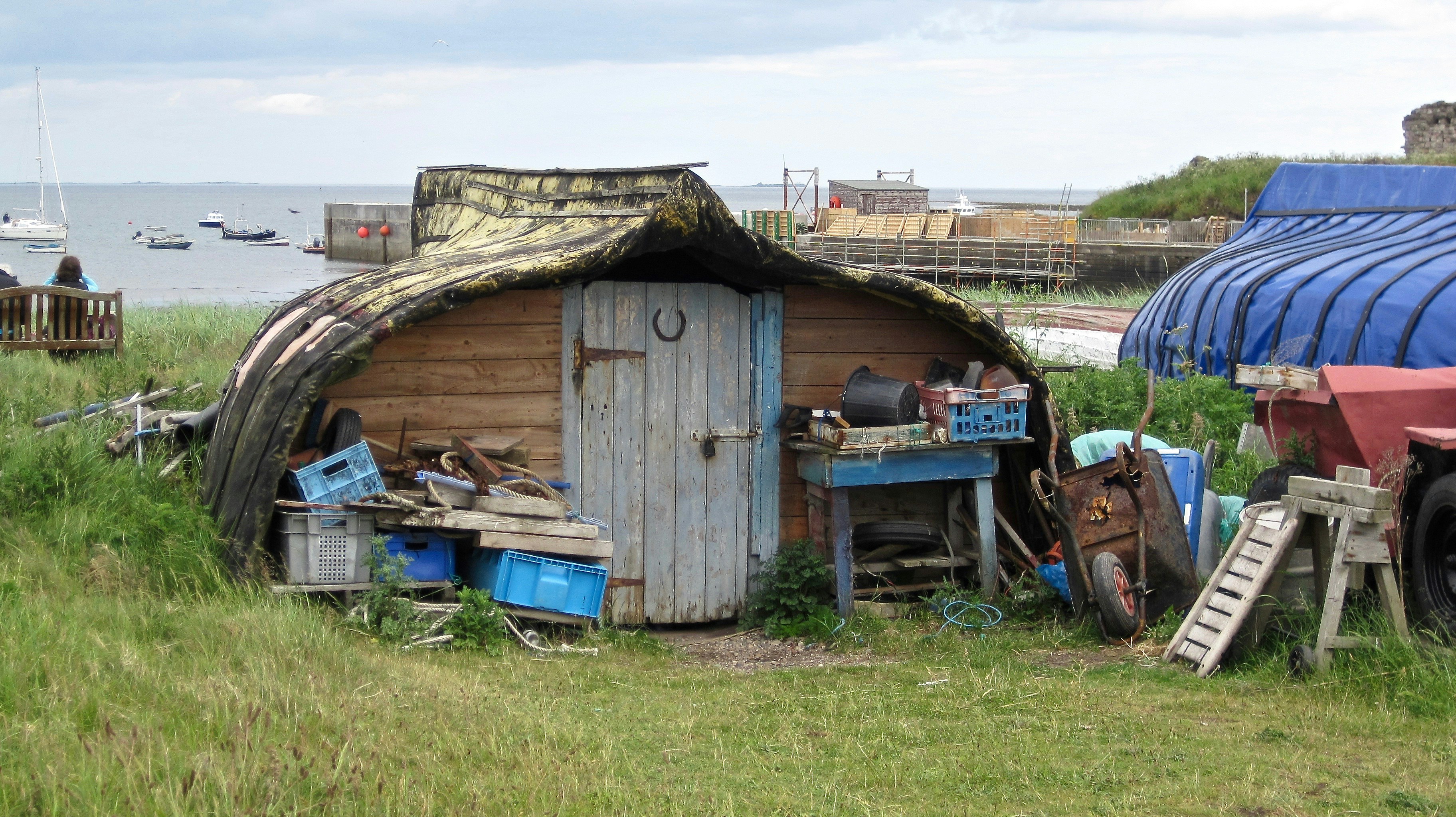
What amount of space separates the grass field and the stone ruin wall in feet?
139

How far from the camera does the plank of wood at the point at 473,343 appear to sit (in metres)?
8.34

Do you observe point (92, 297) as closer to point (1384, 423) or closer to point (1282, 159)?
point (1384, 423)

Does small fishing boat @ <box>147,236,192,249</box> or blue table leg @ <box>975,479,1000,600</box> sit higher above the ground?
small fishing boat @ <box>147,236,192,249</box>

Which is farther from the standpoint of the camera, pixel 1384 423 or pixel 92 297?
pixel 92 297

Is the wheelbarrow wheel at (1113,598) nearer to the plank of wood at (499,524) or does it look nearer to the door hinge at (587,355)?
the plank of wood at (499,524)

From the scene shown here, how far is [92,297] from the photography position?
45.5 feet

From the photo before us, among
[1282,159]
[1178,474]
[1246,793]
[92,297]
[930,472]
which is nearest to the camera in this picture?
[1246,793]

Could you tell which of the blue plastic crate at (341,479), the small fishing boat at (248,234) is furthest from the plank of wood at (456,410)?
the small fishing boat at (248,234)

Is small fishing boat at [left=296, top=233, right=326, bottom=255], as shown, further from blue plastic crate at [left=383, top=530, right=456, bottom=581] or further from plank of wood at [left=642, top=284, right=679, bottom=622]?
blue plastic crate at [left=383, top=530, right=456, bottom=581]

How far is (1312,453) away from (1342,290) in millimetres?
4959

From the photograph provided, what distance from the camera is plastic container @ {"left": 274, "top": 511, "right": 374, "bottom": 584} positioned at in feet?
24.6

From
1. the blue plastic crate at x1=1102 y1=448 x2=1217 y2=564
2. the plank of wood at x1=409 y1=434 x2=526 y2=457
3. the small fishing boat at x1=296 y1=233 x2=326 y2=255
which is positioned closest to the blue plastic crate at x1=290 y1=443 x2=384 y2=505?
the plank of wood at x1=409 y1=434 x2=526 y2=457

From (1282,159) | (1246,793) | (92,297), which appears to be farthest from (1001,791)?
(1282,159)

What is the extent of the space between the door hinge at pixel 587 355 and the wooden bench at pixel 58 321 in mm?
7323
